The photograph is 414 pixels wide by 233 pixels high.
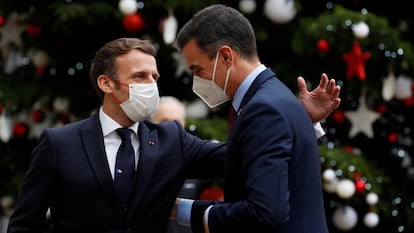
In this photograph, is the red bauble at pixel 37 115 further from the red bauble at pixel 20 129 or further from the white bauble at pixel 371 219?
the white bauble at pixel 371 219

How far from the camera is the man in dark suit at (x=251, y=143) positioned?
2.78m

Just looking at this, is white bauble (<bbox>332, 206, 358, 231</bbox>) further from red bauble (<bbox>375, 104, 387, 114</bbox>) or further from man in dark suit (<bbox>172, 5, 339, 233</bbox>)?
man in dark suit (<bbox>172, 5, 339, 233</bbox>)

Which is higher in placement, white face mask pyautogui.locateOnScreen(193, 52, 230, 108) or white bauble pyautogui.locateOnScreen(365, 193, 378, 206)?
white face mask pyautogui.locateOnScreen(193, 52, 230, 108)

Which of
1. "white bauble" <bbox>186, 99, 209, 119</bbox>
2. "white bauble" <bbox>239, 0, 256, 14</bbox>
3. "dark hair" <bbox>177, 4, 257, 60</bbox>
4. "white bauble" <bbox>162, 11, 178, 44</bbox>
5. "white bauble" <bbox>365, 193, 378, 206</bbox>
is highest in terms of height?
"dark hair" <bbox>177, 4, 257, 60</bbox>

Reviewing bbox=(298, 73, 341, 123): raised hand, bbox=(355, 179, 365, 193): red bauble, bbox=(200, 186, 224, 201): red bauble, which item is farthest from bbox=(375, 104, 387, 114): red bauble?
bbox=(298, 73, 341, 123): raised hand

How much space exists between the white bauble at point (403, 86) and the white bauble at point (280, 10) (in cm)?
103

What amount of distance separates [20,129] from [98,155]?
160 inches

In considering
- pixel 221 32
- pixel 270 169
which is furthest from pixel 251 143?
pixel 221 32

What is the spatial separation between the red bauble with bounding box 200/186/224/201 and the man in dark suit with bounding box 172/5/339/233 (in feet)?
8.73

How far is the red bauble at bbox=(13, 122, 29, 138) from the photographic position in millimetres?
7301

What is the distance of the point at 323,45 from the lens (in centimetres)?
638

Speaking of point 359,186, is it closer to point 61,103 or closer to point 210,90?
point 61,103

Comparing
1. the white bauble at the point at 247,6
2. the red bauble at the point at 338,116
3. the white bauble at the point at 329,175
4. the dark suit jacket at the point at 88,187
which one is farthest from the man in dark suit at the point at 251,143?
the red bauble at the point at 338,116

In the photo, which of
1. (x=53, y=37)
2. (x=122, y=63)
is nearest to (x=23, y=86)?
(x=53, y=37)
